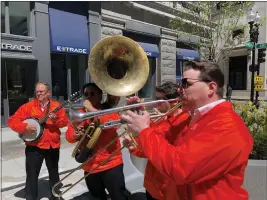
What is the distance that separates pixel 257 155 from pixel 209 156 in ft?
9.60

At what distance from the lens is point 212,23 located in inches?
480

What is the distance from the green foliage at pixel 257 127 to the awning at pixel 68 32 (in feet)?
23.8

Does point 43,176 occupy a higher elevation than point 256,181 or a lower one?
lower

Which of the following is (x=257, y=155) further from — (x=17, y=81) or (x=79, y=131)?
(x=17, y=81)

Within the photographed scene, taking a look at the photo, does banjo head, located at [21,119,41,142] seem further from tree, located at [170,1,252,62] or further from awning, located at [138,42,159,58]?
tree, located at [170,1,252,62]

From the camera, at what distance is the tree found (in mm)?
11602

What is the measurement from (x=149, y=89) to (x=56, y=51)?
579 centimetres

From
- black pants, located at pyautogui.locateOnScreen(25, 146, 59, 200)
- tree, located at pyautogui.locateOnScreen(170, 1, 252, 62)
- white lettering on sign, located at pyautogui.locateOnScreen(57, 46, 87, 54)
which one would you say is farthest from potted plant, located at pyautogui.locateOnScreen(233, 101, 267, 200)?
tree, located at pyautogui.locateOnScreen(170, 1, 252, 62)

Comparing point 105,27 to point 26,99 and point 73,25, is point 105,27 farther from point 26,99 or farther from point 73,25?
point 26,99

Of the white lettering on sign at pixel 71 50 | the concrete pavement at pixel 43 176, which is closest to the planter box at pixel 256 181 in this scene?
the concrete pavement at pixel 43 176

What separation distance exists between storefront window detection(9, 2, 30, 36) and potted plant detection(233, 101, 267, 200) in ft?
26.6

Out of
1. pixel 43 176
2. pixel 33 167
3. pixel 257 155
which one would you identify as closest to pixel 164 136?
pixel 33 167

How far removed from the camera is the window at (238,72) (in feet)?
81.6

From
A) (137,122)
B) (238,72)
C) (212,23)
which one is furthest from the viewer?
(238,72)
